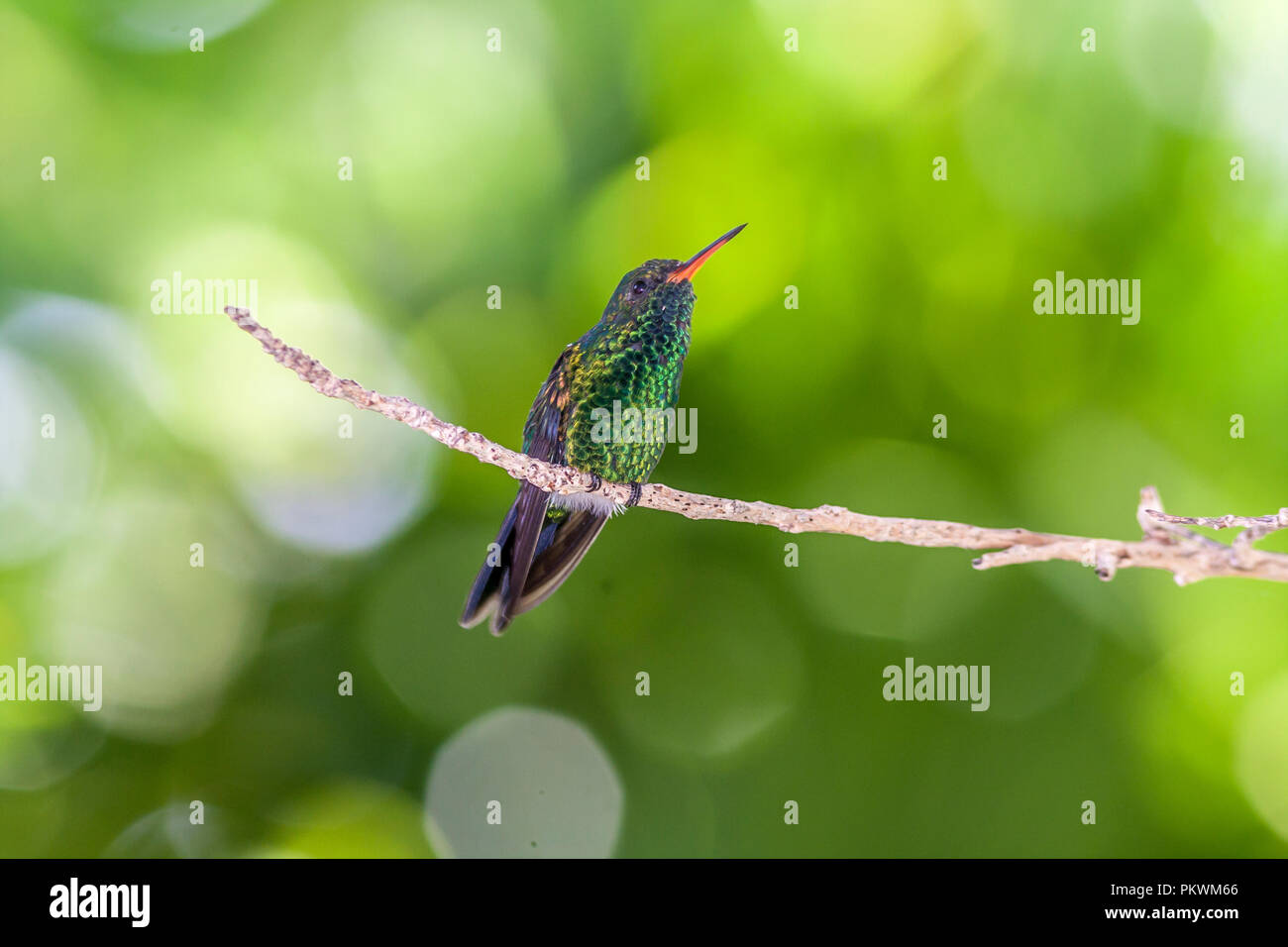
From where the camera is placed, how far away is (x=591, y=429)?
2.87 m

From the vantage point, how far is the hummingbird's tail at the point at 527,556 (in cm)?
278

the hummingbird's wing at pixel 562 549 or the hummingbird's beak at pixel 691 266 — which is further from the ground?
the hummingbird's beak at pixel 691 266

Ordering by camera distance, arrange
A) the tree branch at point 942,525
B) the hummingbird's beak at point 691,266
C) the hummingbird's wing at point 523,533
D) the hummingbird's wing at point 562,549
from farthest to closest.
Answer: the hummingbird's wing at point 562,549 → the hummingbird's beak at point 691,266 → the hummingbird's wing at point 523,533 → the tree branch at point 942,525

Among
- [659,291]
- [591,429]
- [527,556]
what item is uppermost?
[659,291]

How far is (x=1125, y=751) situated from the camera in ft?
11.9

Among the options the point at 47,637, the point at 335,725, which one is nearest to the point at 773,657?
the point at 335,725

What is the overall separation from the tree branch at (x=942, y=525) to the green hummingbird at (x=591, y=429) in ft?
0.60

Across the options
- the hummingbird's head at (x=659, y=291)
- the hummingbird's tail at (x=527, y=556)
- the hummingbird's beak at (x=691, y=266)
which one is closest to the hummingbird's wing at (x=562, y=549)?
the hummingbird's tail at (x=527, y=556)

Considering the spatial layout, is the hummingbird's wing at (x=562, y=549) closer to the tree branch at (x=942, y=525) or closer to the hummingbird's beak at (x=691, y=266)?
the tree branch at (x=942, y=525)

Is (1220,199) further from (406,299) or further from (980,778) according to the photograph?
(406,299)

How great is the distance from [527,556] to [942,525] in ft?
4.34

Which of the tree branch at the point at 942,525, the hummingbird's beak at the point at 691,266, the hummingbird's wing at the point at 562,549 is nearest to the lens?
the tree branch at the point at 942,525

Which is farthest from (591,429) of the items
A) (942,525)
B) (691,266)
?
(942,525)

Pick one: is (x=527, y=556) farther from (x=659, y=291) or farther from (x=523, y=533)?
(x=659, y=291)
